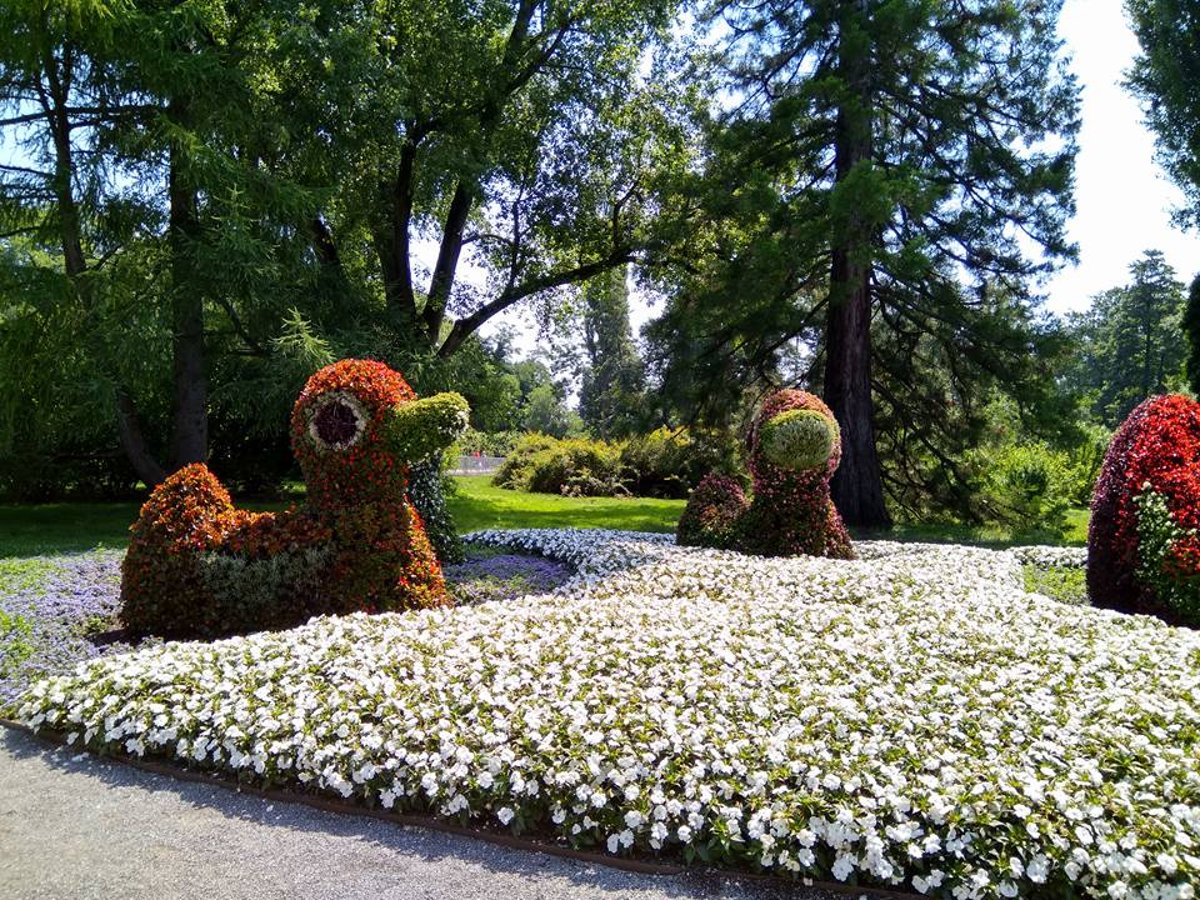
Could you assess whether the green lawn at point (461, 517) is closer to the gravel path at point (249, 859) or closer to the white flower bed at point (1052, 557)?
the white flower bed at point (1052, 557)

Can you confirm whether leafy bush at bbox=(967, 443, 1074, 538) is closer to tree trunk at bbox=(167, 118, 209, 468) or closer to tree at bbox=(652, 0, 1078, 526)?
tree at bbox=(652, 0, 1078, 526)

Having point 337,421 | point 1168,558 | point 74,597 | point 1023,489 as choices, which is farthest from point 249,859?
point 1023,489

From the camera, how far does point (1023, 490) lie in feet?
51.2

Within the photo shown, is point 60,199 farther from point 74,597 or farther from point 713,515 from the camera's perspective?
point 713,515

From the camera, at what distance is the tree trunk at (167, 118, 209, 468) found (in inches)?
465

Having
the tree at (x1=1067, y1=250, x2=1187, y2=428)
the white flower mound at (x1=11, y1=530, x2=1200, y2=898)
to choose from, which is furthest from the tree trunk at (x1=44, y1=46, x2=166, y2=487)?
the tree at (x1=1067, y1=250, x2=1187, y2=428)

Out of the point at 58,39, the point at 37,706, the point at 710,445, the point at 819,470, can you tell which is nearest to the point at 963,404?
the point at 710,445

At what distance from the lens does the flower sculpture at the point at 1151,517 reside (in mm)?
5961

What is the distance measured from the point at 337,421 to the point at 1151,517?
6176 mm

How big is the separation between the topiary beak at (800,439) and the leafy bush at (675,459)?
719 cm

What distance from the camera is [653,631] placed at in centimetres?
472

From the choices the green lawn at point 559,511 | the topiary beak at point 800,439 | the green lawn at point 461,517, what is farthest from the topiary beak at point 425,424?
the green lawn at point 559,511

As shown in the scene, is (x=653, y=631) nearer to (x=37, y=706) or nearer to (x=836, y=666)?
(x=836, y=666)

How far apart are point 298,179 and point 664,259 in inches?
290
